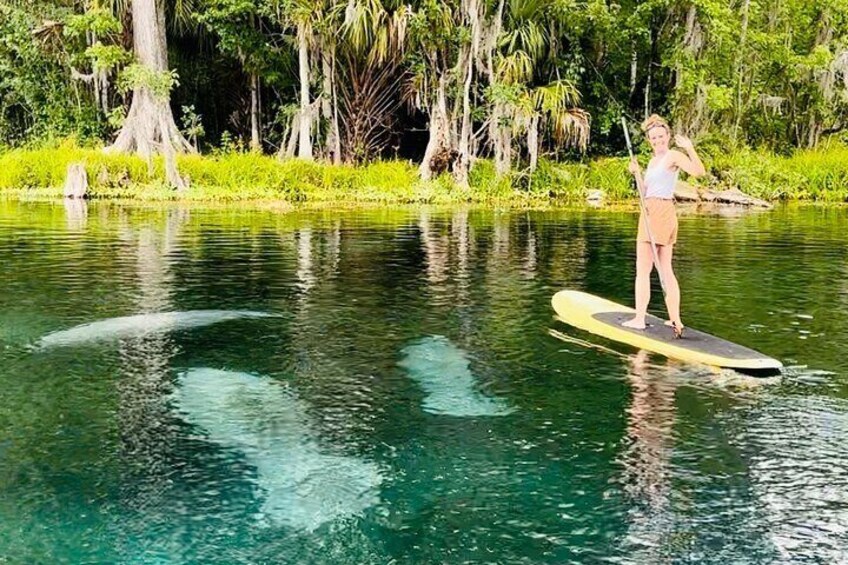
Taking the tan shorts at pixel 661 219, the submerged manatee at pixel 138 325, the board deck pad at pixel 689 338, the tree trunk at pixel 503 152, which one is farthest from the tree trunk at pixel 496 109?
the tan shorts at pixel 661 219

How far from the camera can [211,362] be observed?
789cm

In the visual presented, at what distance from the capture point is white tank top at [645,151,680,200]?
8.12m

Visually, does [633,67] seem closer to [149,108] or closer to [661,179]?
[149,108]

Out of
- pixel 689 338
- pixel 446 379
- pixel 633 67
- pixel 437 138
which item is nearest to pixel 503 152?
pixel 437 138

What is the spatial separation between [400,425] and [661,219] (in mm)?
3143

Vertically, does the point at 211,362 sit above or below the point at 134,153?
below

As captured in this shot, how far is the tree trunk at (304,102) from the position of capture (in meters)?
27.1

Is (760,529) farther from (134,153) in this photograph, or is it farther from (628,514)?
(134,153)

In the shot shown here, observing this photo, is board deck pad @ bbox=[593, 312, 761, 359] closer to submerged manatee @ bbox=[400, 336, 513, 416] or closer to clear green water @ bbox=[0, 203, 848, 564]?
clear green water @ bbox=[0, 203, 848, 564]

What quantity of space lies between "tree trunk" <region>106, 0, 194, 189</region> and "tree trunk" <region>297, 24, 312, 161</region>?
3.02 metres

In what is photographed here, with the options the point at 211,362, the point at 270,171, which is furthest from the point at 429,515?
the point at 270,171

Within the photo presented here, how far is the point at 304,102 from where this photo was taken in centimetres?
2753

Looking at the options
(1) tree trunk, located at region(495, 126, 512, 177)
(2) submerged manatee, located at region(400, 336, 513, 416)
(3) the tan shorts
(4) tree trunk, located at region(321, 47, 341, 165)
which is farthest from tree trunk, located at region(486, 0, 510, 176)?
(2) submerged manatee, located at region(400, 336, 513, 416)

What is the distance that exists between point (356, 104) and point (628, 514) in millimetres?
24879
